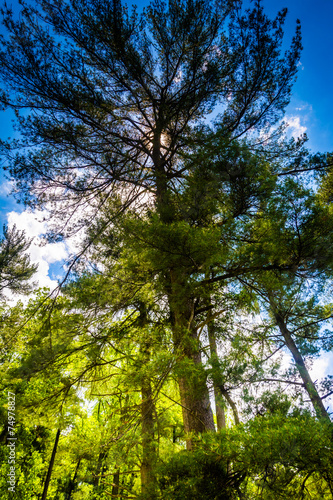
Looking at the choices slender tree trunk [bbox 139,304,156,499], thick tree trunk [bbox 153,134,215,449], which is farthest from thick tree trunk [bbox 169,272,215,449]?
slender tree trunk [bbox 139,304,156,499]

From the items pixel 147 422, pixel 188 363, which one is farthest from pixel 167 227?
pixel 147 422

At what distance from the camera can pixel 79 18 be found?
5363 millimetres

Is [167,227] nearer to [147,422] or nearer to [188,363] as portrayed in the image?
[188,363]

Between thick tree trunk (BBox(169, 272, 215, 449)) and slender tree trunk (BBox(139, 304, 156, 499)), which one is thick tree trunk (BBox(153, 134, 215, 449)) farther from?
slender tree trunk (BBox(139, 304, 156, 499))

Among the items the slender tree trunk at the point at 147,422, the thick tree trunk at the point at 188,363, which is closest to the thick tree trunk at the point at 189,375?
the thick tree trunk at the point at 188,363

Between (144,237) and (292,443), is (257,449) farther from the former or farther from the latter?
(144,237)

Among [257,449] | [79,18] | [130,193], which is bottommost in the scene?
[257,449]

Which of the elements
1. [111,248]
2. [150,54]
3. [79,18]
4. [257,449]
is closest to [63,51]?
[79,18]

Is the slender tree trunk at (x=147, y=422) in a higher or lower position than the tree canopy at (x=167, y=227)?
lower

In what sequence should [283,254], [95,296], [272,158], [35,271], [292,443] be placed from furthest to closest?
[35,271] < [272,158] < [95,296] < [283,254] < [292,443]

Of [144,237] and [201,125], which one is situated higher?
[201,125]

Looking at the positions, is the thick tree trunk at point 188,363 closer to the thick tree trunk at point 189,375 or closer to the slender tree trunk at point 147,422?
the thick tree trunk at point 189,375

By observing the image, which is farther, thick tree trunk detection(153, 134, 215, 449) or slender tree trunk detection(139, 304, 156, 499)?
thick tree trunk detection(153, 134, 215, 449)

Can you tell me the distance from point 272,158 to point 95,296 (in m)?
4.88
